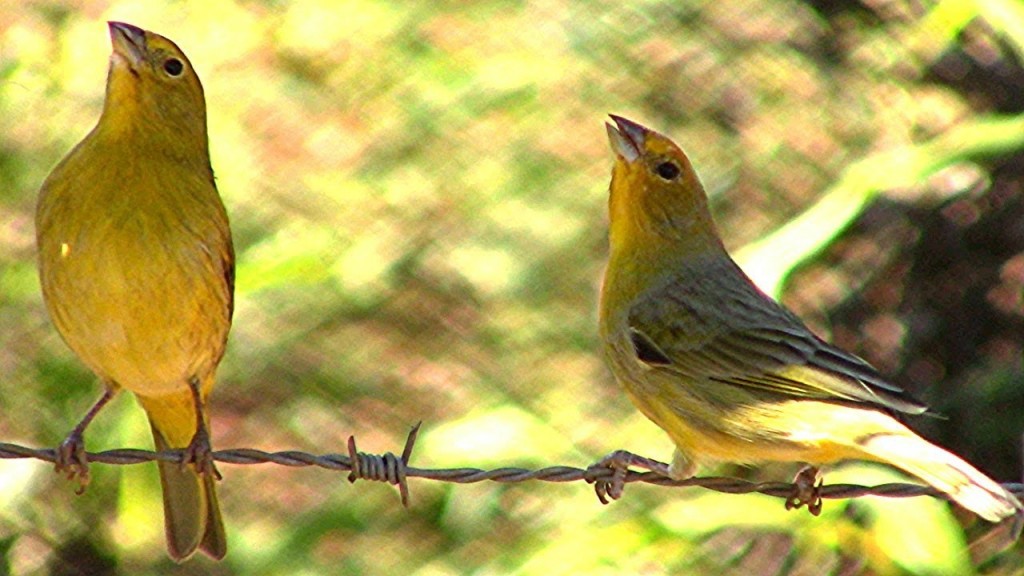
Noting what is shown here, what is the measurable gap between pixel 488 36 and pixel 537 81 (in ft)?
1.07

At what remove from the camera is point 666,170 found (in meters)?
4.70

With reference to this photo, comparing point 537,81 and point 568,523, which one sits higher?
point 537,81

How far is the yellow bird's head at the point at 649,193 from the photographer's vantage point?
4.67 m

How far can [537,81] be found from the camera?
7398 millimetres

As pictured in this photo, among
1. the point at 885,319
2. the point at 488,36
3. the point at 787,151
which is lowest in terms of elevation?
the point at 885,319

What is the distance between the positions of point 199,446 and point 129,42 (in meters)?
1.09

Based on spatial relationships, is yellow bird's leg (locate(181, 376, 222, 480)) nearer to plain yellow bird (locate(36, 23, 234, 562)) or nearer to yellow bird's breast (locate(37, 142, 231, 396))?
plain yellow bird (locate(36, 23, 234, 562))

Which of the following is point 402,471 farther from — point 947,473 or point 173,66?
point 173,66

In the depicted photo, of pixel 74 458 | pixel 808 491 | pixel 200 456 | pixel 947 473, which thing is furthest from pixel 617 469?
pixel 74 458

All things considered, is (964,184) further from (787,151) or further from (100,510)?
(100,510)

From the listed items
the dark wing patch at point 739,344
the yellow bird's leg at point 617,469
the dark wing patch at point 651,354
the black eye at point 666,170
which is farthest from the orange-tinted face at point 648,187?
the yellow bird's leg at point 617,469

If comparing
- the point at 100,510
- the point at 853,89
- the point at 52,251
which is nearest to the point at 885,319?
the point at 853,89

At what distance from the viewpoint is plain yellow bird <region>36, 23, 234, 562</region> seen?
404 centimetres

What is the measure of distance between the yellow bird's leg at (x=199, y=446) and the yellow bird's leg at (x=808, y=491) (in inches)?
60.5
